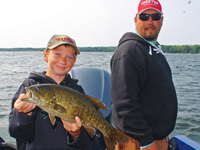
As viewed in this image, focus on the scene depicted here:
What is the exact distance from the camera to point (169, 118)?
2.65 metres

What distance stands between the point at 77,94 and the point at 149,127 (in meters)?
1.07

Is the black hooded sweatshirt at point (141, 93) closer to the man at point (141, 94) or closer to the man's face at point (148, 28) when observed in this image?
the man at point (141, 94)

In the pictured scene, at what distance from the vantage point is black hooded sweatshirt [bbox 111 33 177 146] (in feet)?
7.89

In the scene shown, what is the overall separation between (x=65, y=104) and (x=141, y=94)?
1111mm

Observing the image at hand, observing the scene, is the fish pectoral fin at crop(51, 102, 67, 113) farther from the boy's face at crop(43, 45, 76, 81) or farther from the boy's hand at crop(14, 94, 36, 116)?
the boy's face at crop(43, 45, 76, 81)

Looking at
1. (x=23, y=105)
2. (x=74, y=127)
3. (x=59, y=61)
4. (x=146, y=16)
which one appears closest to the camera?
(x=23, y=105)

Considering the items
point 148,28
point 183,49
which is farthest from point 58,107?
point 183,49

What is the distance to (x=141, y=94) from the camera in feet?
8.49

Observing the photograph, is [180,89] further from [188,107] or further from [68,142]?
[68,142]

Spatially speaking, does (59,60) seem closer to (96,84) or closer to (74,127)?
(74,127)

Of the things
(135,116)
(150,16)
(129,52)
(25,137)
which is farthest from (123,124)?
(150,16)

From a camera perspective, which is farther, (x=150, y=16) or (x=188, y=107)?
(x=188, y=107)

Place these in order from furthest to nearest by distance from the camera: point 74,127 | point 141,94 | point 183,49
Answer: point 183,49
point 141,94
point 74,127

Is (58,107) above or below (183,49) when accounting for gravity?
below
